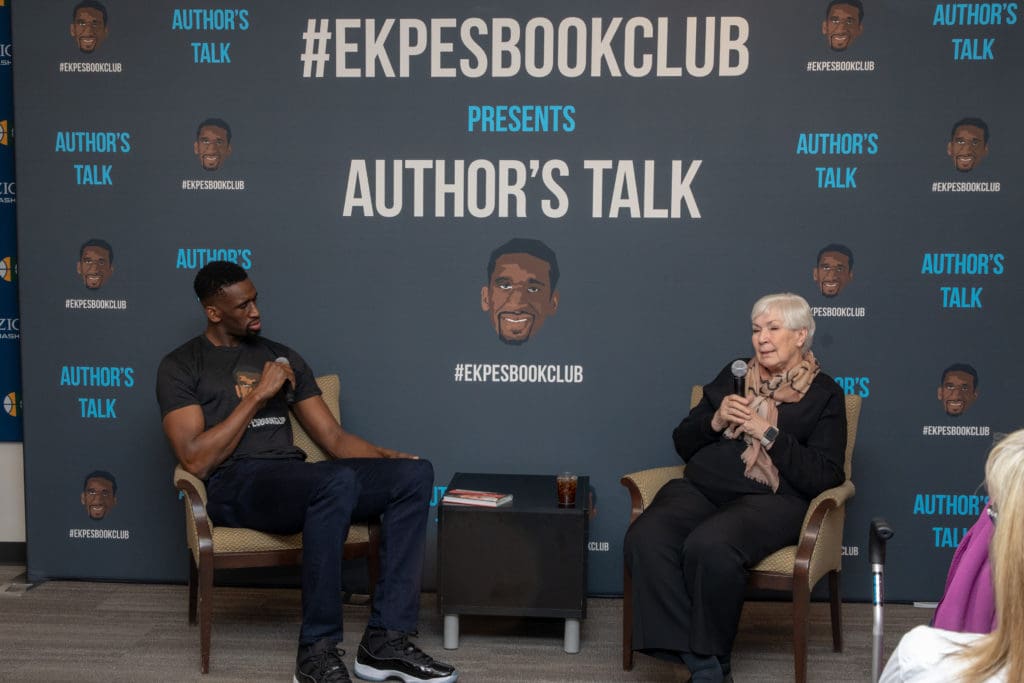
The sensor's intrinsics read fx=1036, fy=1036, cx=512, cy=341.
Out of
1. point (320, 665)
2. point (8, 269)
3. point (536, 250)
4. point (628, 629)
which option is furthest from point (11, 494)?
point (628, 629)

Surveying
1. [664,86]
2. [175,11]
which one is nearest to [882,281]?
[664,86]

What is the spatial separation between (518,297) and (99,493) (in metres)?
1.89

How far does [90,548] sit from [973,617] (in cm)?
353

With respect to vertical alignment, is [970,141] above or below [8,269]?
above

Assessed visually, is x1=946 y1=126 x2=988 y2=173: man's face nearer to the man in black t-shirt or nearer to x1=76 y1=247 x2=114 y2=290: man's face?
the man in black t-shirt

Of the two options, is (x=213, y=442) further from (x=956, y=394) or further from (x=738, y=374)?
(x=956, y=394)

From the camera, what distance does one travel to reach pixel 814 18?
3.94 m

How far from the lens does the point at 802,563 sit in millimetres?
3127

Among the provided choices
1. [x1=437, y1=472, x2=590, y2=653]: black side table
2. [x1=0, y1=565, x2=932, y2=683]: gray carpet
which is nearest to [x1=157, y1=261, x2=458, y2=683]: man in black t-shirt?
[x1=437, y1=472, x2=590, y2=653]: black side table

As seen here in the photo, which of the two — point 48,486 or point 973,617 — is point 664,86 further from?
point 48,486

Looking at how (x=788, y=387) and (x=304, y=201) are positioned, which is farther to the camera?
(x=304, y=201)

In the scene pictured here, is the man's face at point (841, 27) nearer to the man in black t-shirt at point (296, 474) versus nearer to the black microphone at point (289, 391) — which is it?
the man in black t-shirt at point (296, 474)

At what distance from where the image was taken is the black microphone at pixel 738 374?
329 cm

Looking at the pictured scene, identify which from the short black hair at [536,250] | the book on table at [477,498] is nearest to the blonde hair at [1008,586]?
the book on table at [477,498]
